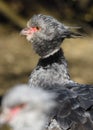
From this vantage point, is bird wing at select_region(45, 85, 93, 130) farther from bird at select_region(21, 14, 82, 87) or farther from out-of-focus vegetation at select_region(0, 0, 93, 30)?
out-of-focus vegetation at select_region(0, 0, 93, 30)

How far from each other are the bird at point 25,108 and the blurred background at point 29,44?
518 centimetres

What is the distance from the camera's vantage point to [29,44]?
10695mm

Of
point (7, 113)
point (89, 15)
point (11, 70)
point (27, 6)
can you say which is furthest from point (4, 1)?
point (7, 113)

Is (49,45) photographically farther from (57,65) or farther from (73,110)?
(73,110)

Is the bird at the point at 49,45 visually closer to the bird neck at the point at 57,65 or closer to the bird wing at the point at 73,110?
the bird neck at the point at 57,65

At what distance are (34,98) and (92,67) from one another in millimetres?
6605

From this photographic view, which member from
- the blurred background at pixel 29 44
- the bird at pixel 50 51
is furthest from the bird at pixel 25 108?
the blurred background at pixel 29 44

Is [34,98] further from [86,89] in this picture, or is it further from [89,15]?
[89,15]

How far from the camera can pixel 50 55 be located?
17.3 ft

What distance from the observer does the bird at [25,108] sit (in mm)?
3012

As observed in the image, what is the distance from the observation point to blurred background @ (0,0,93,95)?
920 centimetres

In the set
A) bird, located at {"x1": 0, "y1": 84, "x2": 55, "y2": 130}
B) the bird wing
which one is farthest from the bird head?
bird, located at {"x1": 0, "y1": 84, "x2": 55, "y2": 130}

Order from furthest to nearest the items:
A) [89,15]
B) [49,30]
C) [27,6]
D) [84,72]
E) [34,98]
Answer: [27,6] < [89,15] < [84,72] < [49,30] < [34,98]

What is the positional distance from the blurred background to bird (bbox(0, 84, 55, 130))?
17.0 ft
